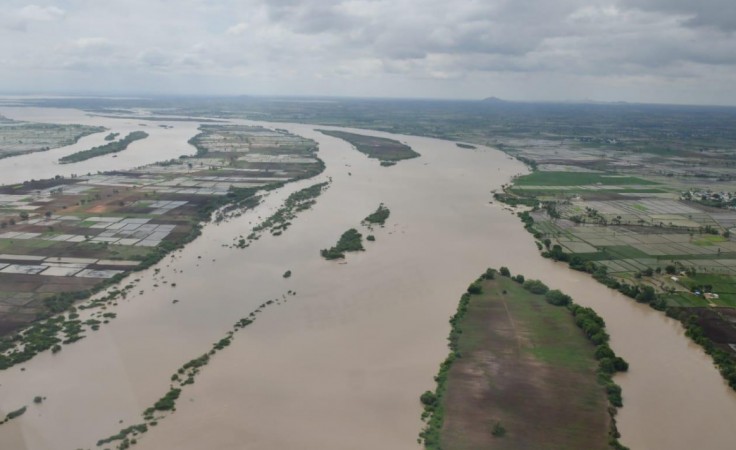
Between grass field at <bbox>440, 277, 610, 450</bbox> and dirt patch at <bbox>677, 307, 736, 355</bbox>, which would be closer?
grass field at <bbox>440, 277, 610, 450</bbox>

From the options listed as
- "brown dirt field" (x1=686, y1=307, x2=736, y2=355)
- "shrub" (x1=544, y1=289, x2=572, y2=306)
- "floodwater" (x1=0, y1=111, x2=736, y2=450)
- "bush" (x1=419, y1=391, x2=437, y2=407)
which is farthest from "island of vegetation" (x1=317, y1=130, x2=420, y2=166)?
"bush" (x1=419, y1=391, x2=437, y2=407)

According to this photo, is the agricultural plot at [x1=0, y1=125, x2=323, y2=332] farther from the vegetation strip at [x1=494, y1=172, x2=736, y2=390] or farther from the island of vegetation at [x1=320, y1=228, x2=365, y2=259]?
the vegetation strip at [x1=494, y1=172, x2=736, y2=390]

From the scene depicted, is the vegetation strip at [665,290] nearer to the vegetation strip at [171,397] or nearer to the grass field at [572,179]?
the grass field at [572,179]

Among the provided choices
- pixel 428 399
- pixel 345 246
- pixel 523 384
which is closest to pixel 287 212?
pixel 345 246

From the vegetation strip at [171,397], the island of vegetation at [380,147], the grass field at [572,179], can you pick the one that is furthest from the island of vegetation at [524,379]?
the island of vegetation at [380,147]

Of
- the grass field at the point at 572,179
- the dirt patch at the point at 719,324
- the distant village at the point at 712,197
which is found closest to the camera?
the dirt patch at the point at 719,324
